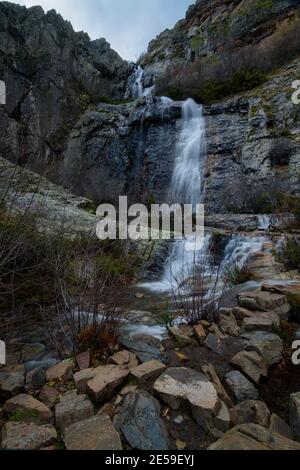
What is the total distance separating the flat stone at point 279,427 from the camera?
1552mm

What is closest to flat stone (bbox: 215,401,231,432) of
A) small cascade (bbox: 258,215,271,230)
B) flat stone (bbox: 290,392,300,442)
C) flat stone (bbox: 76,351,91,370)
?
flat stone (bbox: 290,392,300,442)

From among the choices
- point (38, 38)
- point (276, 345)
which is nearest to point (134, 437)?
point (276, 345)

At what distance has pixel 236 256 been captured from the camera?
6.49m

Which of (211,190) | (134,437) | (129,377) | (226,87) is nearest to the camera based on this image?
(134,437)

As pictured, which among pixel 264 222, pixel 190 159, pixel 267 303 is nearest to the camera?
pixel 267 303

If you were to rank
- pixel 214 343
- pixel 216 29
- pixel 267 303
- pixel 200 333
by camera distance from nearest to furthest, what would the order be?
1. pixel 214 343
2. pixel 200 333
3. pixel 267 303
4. pixel 216 29

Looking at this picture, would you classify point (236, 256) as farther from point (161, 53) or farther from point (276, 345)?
point (161, 53)

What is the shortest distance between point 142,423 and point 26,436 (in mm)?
615

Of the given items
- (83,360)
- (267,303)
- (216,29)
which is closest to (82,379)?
(83,360)

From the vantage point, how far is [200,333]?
104 inches

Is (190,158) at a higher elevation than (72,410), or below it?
higher

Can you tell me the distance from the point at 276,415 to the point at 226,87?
62.3 ft

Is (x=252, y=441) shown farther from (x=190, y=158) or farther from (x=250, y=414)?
(x=190, y=158)

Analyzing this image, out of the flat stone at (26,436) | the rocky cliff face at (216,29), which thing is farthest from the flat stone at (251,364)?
the rocky cliff face at (216,29)
